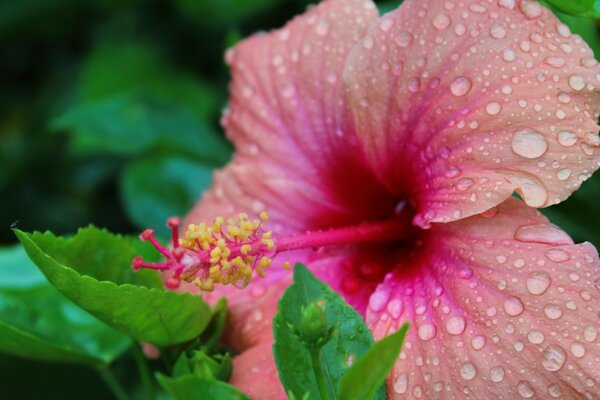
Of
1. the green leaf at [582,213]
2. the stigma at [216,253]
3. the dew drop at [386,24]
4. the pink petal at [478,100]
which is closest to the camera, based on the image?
the pink petal at [478,100]

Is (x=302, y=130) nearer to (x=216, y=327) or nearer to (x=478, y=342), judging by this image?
(x=216, y=327)

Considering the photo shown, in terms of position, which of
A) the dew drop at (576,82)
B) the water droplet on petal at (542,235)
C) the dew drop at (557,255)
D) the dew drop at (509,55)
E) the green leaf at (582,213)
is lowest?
the green leaf at (582,213)

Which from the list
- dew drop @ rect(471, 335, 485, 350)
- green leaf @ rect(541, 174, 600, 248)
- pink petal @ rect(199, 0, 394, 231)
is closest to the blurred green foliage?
pink petal @ rect(199, 0, 394, 231)

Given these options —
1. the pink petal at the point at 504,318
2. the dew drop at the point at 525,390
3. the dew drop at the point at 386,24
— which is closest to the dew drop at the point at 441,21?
the dew drop at the point at 386,24

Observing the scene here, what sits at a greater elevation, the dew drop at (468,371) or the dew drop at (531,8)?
the dew drop at (531,8)

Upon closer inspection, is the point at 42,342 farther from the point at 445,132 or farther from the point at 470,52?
the point at 470,52

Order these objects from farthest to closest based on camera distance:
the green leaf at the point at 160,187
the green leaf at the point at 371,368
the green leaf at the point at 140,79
Result: the green leaf at the point at 140,79, the green leaf at the point at 160,187, the green leaf at the point at 371,368

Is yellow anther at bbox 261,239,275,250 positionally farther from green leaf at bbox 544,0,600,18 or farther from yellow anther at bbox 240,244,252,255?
green leaf at bbox 544,0,600,18

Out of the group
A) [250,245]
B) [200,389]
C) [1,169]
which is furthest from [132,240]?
[1,169]

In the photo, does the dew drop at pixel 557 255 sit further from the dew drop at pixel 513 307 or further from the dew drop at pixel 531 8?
the dew drop at pixel 531 8
